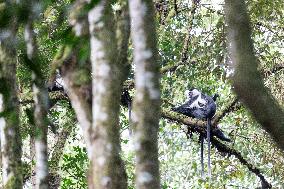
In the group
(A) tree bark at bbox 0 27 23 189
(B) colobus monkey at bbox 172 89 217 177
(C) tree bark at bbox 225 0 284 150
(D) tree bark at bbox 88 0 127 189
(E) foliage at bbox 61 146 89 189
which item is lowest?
(C) tree bark at bbox 225 0 284 150

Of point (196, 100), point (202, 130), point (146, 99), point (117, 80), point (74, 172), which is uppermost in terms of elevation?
point (196, 100)

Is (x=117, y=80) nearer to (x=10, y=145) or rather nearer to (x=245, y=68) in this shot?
(x=245, y=68)

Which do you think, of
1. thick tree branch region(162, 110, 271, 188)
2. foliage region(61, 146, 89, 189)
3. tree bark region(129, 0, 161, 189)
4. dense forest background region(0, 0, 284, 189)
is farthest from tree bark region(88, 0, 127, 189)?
foliage region(61, 146, 89, 189)

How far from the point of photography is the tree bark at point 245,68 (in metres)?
1.06

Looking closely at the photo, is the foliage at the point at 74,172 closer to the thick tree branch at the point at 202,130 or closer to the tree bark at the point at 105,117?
the thick tree branch at the point at 202,130

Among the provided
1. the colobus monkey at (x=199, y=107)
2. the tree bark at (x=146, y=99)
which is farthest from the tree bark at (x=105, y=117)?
the colobus monkey at (x=199, y=107)

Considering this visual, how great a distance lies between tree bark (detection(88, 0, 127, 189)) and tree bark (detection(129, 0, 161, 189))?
0.88 feet

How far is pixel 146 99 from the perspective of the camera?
58.9 inches

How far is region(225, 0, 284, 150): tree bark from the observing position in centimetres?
106

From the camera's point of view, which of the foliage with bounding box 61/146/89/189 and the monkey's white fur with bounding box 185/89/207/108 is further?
the foliage with bounding box 61/146/89/189

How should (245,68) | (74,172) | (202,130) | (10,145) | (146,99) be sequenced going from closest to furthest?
(245,68), (146,99), (10,145), (202,130), (74,172)

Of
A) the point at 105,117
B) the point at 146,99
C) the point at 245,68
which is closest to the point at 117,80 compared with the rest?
the point at 105,117

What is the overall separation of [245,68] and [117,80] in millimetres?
792

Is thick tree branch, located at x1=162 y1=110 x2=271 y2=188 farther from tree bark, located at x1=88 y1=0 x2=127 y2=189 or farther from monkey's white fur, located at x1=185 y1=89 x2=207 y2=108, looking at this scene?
tree bark, located at x1=88 y1=0 x2=127 y2=189
